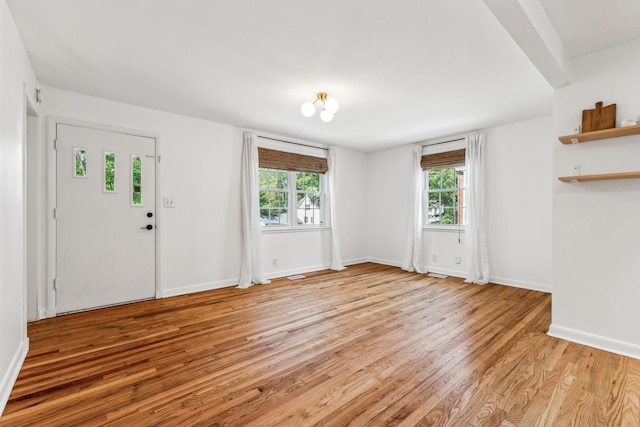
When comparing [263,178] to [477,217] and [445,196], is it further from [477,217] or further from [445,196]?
[477,217]

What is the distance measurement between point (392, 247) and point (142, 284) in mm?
4392

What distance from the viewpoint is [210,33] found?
2193mm

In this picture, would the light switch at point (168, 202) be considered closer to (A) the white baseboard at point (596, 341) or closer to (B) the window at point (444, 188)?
(B) the window at point (444, 188)

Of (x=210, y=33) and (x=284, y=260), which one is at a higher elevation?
(x=210, y=33)

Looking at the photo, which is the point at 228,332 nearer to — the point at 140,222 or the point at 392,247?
the point at 140,222

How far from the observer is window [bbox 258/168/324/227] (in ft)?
16.5

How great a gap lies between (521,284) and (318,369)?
370cm

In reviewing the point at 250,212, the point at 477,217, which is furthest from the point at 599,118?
the point at 250,212

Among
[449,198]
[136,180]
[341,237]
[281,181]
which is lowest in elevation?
[341,237]

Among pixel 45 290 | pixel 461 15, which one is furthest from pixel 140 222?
pixel 461 15

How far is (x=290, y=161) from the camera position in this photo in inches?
203

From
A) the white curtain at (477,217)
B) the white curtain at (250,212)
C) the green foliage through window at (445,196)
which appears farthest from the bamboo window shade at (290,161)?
the white curtain at (477,217)

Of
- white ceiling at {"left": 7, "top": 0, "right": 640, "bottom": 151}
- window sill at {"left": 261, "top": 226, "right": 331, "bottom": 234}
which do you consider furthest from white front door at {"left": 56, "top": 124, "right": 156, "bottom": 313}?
window sill at {"left": 261, "top": 226, "right": 331, "bottom": 234}

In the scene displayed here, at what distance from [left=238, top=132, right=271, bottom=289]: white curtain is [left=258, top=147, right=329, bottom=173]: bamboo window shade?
23 cm
